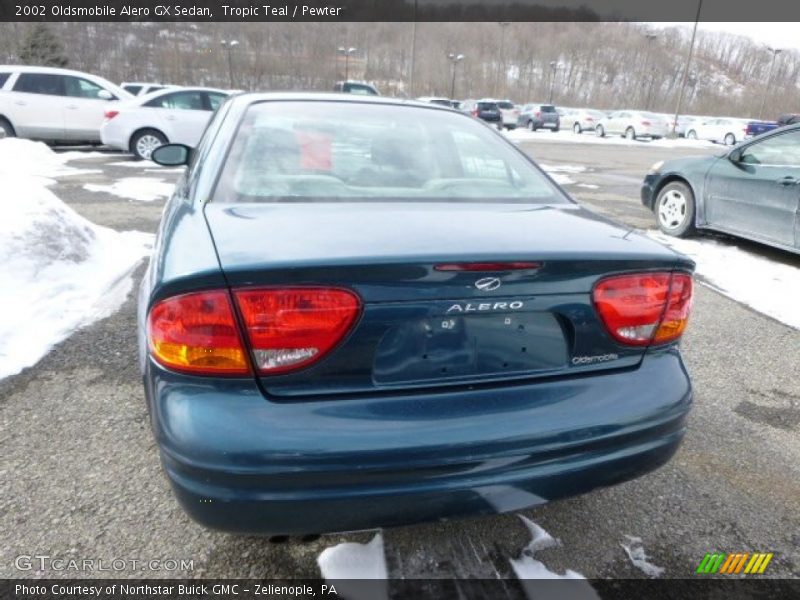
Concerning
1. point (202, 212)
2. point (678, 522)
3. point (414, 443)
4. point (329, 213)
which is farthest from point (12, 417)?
point (678, 522)

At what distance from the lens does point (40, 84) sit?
1195 cm

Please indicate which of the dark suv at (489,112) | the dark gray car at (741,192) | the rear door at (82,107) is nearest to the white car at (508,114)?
the dark suv at (489,112)

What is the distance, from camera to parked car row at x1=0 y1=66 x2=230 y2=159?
445 inches

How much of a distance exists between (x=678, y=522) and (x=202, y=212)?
2036 mm

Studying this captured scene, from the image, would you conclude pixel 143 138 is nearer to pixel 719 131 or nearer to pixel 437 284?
pixel 437 284

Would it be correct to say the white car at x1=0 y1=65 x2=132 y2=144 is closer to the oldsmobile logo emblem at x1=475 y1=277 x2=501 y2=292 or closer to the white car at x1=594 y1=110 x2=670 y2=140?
the oldsmobile logo emblem at x1=475 y1=277 x2=501 y2=292

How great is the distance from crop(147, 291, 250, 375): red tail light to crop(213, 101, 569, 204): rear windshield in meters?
0.59

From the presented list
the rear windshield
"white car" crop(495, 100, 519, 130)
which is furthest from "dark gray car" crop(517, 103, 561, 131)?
the rear windshield

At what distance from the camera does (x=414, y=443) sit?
143 centimetres

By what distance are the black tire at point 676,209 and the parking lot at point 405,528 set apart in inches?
139

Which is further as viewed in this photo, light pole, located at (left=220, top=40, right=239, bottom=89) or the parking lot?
light pole, located at (left=220, top=40, right=239, bottom=89)

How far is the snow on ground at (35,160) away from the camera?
9.35m

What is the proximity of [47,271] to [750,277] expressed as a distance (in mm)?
5908

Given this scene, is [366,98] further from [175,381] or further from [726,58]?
[726,58]
